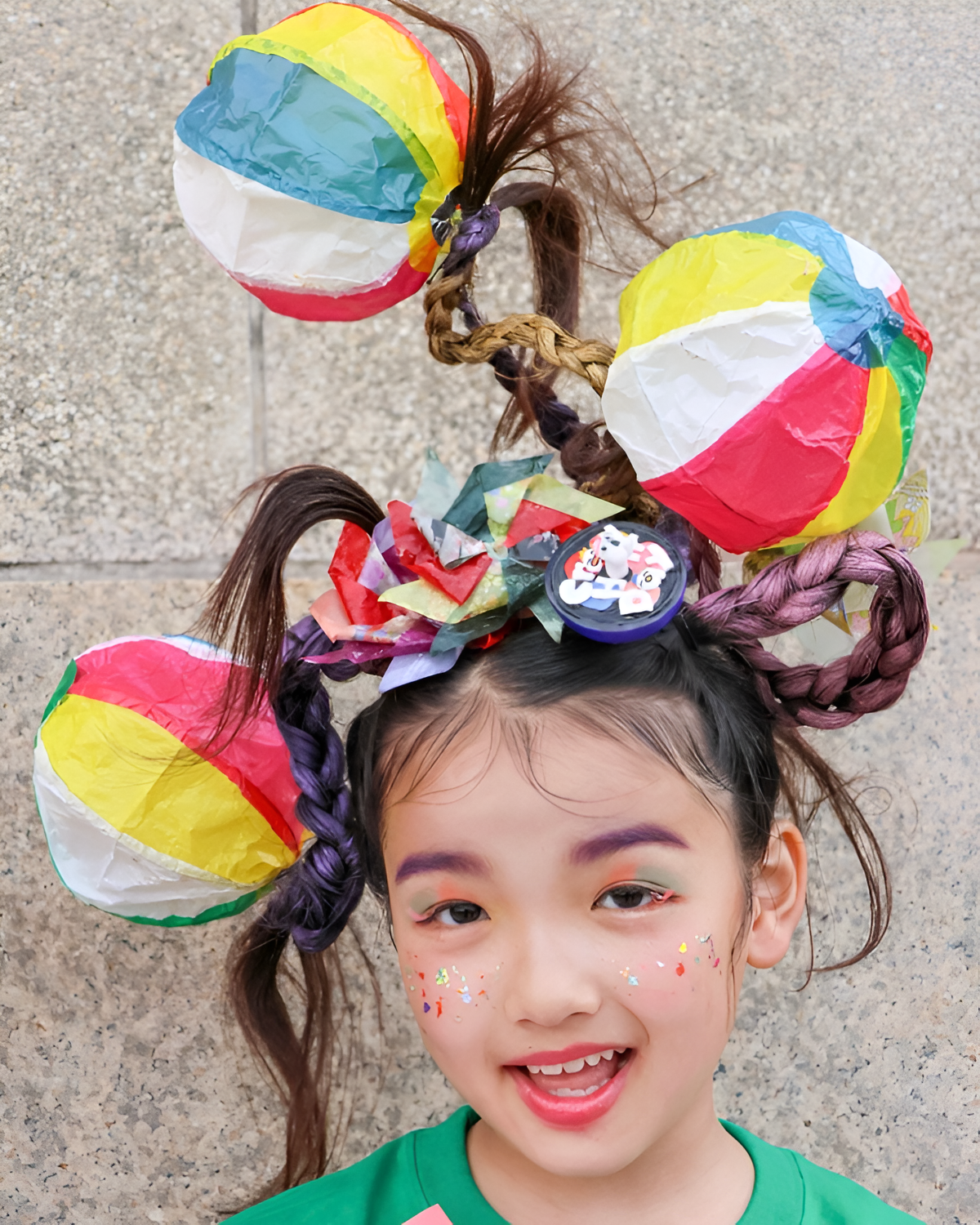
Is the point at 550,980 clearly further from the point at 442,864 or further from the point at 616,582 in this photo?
the point at 616,582

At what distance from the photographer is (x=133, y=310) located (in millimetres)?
1239

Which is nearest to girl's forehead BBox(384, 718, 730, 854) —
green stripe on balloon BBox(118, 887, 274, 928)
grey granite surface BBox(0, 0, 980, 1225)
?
green stripe on balloon BBox(118, 887, 274, 928)

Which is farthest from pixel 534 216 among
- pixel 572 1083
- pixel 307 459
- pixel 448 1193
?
pixel 448 1193

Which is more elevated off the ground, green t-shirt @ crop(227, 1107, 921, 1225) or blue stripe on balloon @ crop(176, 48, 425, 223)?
blue stripe on balloon @ crop(176, 48, 425, 223)

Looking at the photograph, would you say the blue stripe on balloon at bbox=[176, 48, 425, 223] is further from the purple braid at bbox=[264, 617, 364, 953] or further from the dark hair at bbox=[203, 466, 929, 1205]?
the purple braid at bbox=[264, 617, 364, 953]

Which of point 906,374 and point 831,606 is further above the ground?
point 906,374

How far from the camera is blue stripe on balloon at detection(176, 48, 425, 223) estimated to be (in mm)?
733

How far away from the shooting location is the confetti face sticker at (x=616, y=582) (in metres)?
0.71

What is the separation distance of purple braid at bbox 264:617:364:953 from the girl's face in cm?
8

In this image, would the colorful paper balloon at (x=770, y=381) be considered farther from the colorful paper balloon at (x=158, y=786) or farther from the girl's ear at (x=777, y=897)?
the colorful paper balloon at (x=158, y=786)

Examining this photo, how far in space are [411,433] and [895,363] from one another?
2.08ft

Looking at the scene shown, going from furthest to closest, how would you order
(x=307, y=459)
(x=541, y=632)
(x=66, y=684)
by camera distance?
(x=307, y=459) → (x=66, y=684) → (x=541, y=632)

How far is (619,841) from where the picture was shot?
28.7 inches

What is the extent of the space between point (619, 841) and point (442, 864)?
0.12 metres
